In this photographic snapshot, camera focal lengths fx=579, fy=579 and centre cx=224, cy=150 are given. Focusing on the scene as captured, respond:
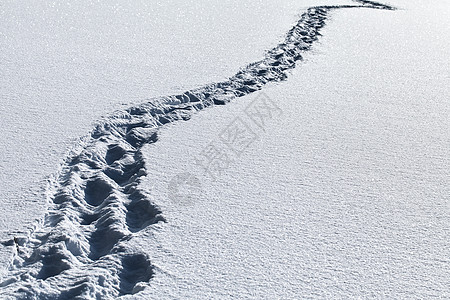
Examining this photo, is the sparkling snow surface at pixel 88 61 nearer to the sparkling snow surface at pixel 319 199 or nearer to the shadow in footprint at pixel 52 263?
the shadow in footprint at pixel 52 263

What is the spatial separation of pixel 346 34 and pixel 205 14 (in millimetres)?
1335

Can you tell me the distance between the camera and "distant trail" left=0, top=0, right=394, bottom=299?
62.5 inches

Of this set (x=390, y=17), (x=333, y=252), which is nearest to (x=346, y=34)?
(x=390, y=17)

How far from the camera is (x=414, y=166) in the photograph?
7.89ft

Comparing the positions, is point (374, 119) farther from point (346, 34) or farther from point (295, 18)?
point (295, 18)

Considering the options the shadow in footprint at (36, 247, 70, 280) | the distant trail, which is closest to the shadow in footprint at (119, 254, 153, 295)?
the distant trail

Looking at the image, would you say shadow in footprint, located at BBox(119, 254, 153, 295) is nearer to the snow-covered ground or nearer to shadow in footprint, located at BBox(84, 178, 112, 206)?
the snow-covered ground

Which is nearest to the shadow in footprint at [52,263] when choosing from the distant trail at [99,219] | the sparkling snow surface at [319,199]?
the distant trail at [99,219]

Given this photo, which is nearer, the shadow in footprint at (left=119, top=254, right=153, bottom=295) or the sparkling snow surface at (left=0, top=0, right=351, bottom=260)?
the shadow in footprint at (left=119, top=254, right=153, bottom=295)

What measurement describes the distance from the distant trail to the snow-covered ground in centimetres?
3

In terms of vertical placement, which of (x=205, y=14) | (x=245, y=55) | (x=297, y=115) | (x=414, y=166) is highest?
(x=205, y=14)

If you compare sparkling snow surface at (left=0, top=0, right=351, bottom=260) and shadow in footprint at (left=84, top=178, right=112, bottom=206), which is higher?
sparkling snow surface at (left=0, top=0, right=351, bottom=260)

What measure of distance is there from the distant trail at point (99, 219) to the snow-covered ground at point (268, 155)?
3 cm

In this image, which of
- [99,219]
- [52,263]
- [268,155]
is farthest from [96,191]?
[268,155]
